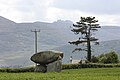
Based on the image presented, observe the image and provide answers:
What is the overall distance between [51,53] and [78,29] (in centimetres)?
3485

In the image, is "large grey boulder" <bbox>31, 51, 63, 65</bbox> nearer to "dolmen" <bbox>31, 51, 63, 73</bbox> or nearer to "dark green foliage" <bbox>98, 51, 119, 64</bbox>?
"dolmen" <bbox>31, 51, 63, 73</bbox>

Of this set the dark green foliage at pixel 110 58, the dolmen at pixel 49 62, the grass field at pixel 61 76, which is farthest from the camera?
the dark green foliage at pixel 110 58

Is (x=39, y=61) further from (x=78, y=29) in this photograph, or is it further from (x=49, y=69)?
(x=78, y=29)

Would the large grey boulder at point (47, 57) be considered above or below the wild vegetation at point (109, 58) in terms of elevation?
above

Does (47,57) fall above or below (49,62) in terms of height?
above

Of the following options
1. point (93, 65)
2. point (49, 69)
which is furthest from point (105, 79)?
point (93, 65)

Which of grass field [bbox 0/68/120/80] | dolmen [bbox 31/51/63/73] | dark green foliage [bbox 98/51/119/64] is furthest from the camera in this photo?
dark green foliage [bbox 98/51/119/64]

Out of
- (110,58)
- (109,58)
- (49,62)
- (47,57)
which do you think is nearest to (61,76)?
(49,62)

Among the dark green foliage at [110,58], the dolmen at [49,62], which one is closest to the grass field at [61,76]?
the dolmen at [49,62]

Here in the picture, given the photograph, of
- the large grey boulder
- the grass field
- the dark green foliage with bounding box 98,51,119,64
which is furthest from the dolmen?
the dark green foliage with bounding box 98,51,119,64

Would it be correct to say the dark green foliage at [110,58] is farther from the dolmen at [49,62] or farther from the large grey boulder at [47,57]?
the large grey boulder at [47,57]

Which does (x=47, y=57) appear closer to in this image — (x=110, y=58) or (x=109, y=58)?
(x=110, y=58)

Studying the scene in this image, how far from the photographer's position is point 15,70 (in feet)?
168

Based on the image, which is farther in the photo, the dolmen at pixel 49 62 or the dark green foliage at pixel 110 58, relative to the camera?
the dark green foliage at pixel 110 58
